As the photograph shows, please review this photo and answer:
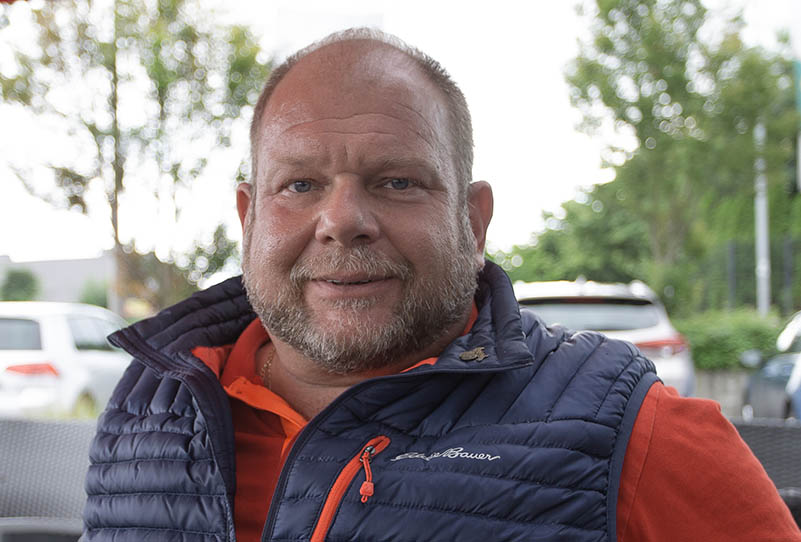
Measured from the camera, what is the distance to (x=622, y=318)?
5.05 metres

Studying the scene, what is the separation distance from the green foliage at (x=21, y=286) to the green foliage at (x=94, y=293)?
192 cm

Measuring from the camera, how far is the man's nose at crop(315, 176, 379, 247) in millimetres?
1460

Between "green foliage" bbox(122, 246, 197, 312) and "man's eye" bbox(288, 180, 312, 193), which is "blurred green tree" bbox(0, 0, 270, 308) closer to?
"green foliage" bbox(122, 246, 197, 312)

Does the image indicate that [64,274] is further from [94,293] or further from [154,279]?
[154,279]

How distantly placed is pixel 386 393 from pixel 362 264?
25cm

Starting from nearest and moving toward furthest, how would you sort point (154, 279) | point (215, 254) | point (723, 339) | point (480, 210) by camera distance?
point (480, 210) < point (215, 254) < point (154, 279) < point (723, 339)

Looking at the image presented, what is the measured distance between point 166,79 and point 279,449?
7025 millimetres

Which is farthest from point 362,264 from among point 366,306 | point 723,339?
point 723,339

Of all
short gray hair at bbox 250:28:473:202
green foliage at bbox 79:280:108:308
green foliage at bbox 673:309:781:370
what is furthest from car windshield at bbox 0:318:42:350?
green foliage at bbox 673:309:781:370

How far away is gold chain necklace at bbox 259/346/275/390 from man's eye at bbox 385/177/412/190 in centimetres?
54

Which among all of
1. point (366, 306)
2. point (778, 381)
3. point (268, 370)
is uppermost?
point (366, 306)

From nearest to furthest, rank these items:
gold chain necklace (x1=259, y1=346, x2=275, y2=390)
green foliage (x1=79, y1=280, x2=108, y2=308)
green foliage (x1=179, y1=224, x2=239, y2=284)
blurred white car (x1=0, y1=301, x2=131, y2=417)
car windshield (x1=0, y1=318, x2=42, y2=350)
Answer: gold chain necklace (x1=259, y1=346, x2=275, y2=390), blurred white car (x1=0, y1=301, x2=131, y2=417), car windshield (x1=0, y1=318, x2=42, y2=350), green foliage (x1=179, y1=224, x2=239, y2=284), green foliage (x1=79, y1=280, x2=108, y2=308)

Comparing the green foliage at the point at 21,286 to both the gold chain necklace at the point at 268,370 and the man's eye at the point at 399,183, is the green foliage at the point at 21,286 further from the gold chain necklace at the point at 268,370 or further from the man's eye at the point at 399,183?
the man's eye at the point at 399,183

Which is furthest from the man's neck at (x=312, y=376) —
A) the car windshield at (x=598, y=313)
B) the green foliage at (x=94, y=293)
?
the green foliage at (x=94, y=293)
